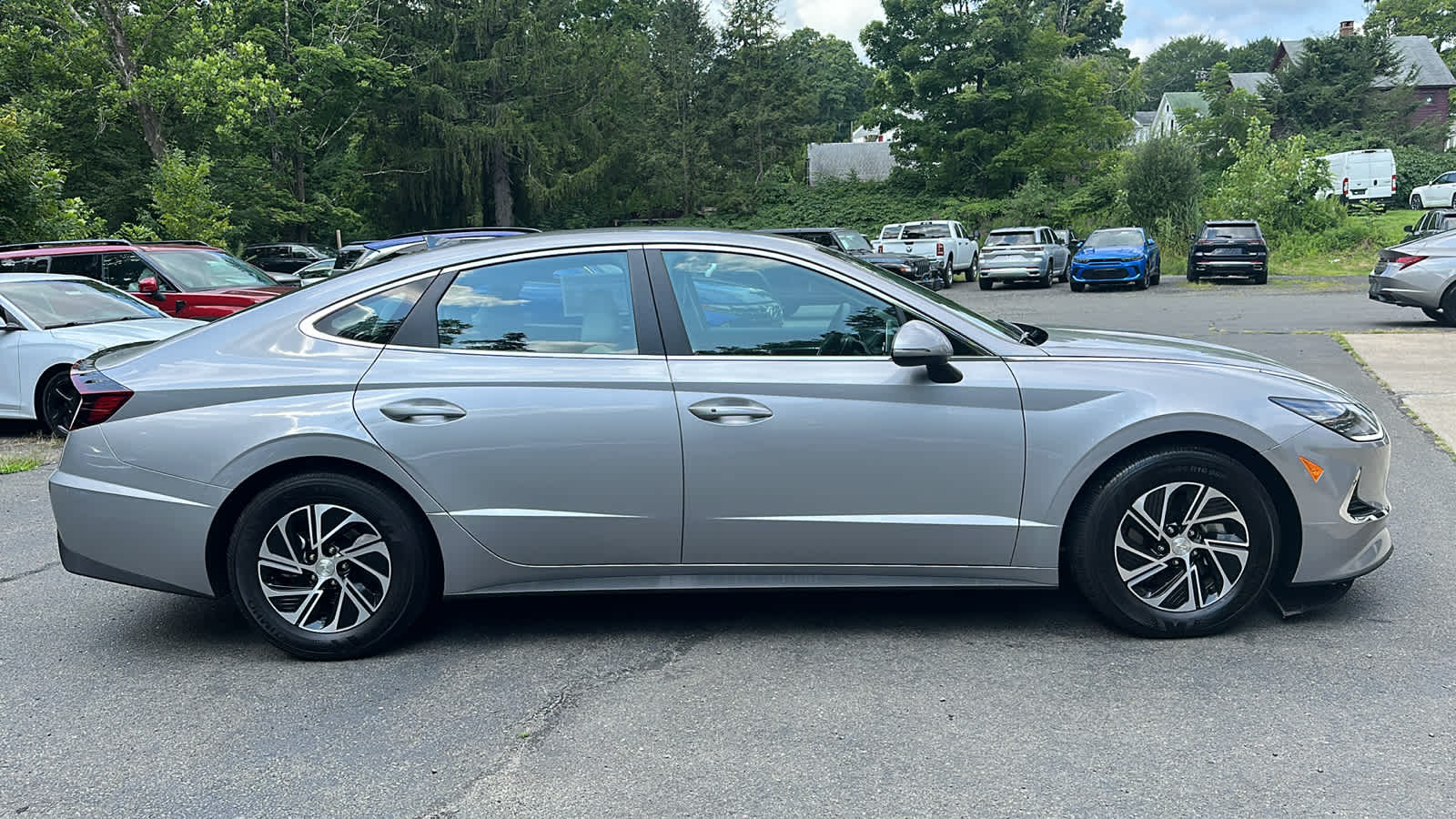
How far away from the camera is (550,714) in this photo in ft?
12.0

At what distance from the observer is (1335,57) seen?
49438 mm

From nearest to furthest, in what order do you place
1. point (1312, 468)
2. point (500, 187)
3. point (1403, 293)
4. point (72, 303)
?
1. point (1312, 468)
2. point (72, 303)
3. point (1403, 293)
4. point (500, 187)

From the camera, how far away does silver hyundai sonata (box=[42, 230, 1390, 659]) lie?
404cm

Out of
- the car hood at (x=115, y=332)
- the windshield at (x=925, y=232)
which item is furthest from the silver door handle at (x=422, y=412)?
the windshield at (x=925, y=232)

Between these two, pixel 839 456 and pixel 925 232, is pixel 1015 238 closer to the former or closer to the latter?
pixel 925 232

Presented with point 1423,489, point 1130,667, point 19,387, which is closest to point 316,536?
point 1130,667

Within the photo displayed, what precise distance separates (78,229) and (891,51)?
3780cm


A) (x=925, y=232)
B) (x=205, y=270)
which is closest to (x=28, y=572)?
(x=205, y=270)

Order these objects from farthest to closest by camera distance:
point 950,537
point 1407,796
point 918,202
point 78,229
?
point 918,202 < point 78,229 < point 950,537 < point 1407,796

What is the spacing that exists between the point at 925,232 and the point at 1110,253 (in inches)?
240

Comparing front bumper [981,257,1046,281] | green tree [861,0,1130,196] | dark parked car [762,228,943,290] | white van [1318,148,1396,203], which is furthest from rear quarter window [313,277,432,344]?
white van [1318,148,1396,203]

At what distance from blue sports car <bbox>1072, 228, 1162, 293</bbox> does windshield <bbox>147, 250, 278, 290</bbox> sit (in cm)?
1872

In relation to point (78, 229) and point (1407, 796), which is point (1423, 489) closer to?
point (1407, 796)

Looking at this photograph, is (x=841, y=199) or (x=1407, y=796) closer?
(x=1407, y=796)
